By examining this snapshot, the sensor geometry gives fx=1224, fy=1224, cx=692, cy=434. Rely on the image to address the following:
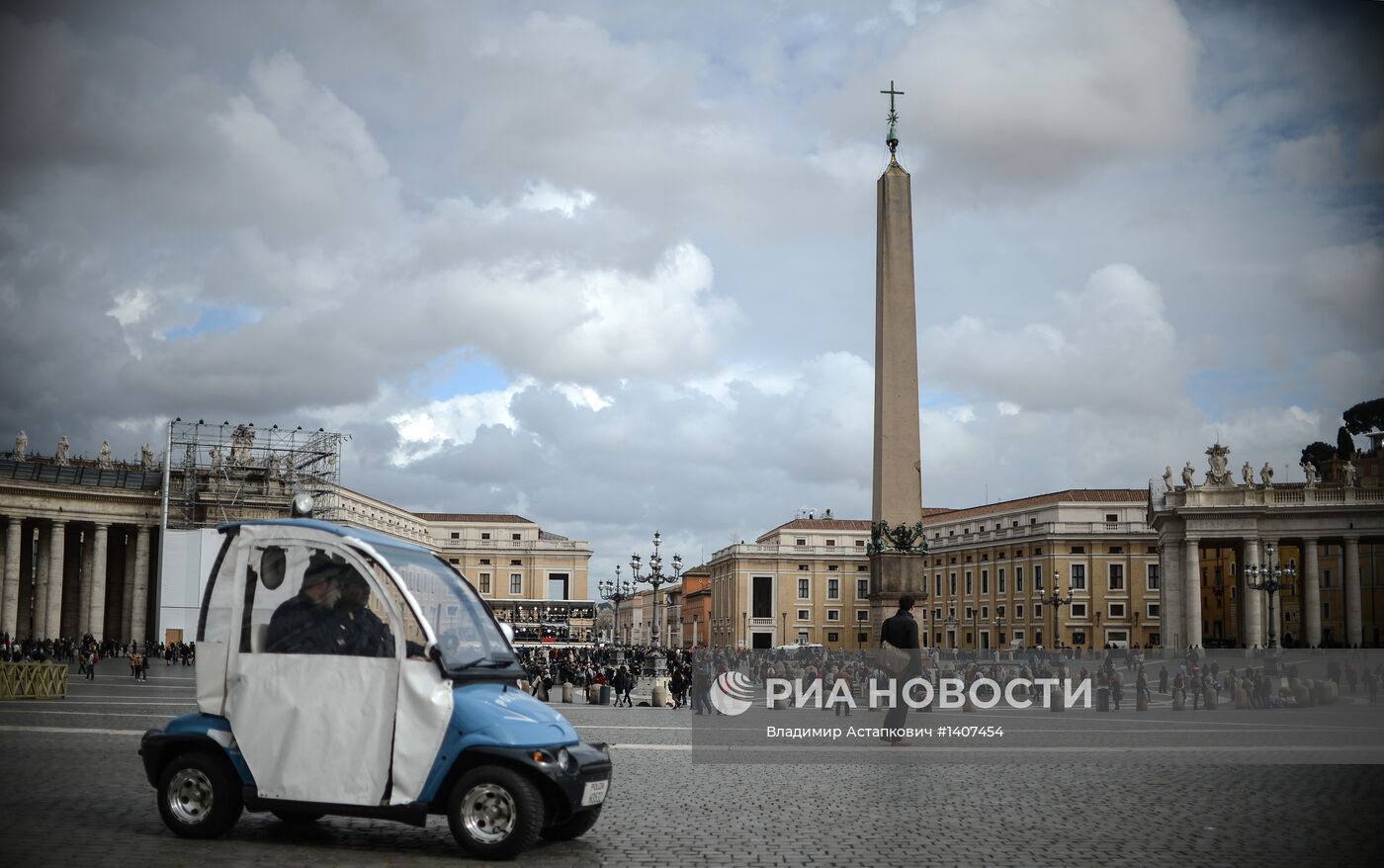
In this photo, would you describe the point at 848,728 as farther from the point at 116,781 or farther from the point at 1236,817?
the point at 116,781

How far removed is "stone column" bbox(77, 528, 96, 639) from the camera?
64569 millimetres

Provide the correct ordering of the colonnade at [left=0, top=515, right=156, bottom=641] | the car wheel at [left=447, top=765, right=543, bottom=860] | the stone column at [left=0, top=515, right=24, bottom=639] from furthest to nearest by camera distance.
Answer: the colonnade at [left=0, top=515, right=156, bottom=641] → the stone column at [left=0, top=515, right=24, bottom=639] → the car wheel at [left=447, top=765, right=543, bottom=860]

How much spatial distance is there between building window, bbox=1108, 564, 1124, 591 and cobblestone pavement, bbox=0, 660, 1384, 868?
266 ft

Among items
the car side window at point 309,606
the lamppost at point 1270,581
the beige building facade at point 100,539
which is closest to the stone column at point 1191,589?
the lamppost at point 1270,581

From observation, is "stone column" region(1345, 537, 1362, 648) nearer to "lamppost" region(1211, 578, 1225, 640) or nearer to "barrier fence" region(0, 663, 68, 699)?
"lamppost" region(1211, 578, 1225, 640)

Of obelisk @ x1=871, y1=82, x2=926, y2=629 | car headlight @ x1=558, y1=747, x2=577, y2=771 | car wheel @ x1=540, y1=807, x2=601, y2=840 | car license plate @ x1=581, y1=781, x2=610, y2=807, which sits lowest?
car wheel @ x1=540, y1=807, x2=601, y2=840

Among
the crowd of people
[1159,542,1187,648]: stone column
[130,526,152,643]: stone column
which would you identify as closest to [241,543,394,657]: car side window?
the crowd of people

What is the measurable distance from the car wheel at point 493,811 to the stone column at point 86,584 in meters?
62.7

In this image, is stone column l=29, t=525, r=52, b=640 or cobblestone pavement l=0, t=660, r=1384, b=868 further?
stone column l=29, t=525, r=52, b=640

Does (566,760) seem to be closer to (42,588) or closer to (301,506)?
(301,506)

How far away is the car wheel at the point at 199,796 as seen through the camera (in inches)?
323

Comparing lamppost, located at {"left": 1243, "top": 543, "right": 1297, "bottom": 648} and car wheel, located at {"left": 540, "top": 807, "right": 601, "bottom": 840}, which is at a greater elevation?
lamppost, located at {"left": 1243, "top": 543, "right": 1297, "bottom": 648}

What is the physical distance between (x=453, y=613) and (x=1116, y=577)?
90679 millimetres

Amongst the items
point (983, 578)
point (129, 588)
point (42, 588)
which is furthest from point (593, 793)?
point (983, 578)
